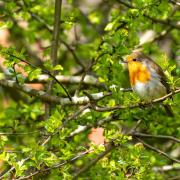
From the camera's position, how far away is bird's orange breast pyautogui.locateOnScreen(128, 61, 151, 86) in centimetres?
448

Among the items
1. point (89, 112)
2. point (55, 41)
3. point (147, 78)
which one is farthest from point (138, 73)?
point (55, 41)

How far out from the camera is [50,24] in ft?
18.1

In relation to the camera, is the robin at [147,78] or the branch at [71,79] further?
the branch at [71,79]

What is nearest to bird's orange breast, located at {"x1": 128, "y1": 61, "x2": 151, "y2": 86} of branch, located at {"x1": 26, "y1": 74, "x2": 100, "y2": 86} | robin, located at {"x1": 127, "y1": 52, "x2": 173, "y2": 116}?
robin, located at {"x1": 127, "y1": 52, "x2": 173, "y2": 116}

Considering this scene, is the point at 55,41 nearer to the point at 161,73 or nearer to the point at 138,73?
the point at 138,73

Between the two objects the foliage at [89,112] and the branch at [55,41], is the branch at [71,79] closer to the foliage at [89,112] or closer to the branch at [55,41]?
the foliage at [89,112]

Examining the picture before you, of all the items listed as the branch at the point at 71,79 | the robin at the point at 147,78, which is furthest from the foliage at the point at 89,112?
the robin at the point at 147,78

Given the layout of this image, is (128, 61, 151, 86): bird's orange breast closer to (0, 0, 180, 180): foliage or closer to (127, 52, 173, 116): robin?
(127, 52, 173, 116): robin

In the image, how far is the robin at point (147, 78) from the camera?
14.4 feet

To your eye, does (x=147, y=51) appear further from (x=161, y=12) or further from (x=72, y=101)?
(x=72, y=101)

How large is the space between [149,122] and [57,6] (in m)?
1.17

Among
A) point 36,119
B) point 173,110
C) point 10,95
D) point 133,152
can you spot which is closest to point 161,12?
point 173,110

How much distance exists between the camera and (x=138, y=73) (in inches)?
178

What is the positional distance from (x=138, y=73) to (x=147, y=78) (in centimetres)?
8
